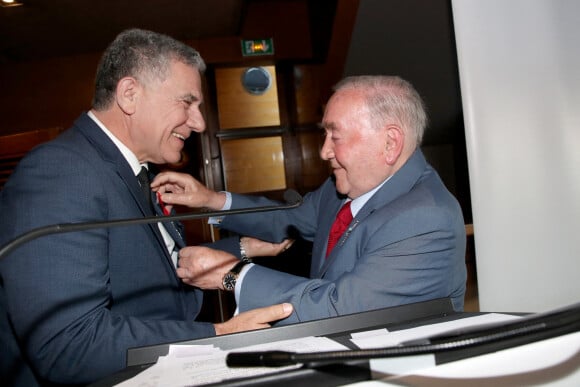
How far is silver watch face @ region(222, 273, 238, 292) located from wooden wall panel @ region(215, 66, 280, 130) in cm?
427

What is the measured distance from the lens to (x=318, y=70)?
5.23 m

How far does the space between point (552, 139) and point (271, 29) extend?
443 cm

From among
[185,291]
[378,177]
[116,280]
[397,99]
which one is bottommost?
[185,291]

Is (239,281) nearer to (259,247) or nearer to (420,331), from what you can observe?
(420,331)

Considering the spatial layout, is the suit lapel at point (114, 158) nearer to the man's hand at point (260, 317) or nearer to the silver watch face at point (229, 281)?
the silver watch face at point (229, 281)

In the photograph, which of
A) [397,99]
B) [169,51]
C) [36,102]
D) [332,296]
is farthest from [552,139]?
[36,102]

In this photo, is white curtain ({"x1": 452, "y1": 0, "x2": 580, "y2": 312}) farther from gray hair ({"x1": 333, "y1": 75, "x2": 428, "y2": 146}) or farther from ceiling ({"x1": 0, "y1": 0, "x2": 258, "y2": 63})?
ceiling ({"x1": 0, "y1": 0, "x2": 258, "y2": 63})

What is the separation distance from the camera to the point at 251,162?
554 cm

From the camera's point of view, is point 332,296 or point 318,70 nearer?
point 332,296

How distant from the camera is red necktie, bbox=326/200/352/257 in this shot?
175 centimetres

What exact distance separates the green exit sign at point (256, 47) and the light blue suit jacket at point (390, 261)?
3908mm

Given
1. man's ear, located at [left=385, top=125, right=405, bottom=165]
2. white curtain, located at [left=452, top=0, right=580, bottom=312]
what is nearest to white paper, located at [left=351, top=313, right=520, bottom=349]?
white curtain, located at [left=452, top=0, right=580, bottom=312]

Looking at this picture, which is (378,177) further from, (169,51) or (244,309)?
(169,51)

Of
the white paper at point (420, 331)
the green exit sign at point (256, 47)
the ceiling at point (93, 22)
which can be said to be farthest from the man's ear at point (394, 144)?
the green exit sign at point (256, 47)
